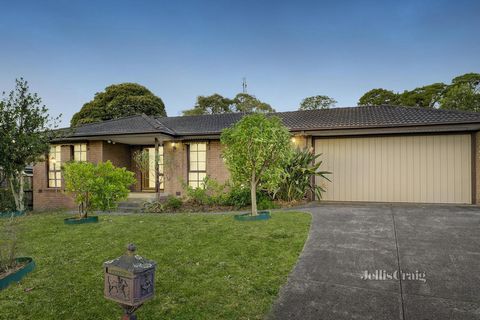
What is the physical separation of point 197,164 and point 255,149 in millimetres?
4952

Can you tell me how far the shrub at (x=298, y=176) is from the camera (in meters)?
9.27

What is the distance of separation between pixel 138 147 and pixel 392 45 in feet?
44.3

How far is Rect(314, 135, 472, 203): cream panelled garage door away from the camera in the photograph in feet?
29.6

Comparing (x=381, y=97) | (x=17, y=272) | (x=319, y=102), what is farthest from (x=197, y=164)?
(x=319, y=102)

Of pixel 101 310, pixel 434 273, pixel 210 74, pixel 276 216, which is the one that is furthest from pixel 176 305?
pixel 210 74

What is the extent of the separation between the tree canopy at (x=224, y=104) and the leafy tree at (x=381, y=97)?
1094 centimetres

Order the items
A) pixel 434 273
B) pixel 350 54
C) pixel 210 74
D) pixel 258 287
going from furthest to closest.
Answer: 1. pixel 210 74
2. pixel 350 54
3. pixel 434 273
4. pixel 258 287

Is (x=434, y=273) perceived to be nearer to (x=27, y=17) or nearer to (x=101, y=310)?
(x=101, y=310)

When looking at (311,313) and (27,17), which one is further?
(27,17)

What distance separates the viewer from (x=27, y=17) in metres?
11.7

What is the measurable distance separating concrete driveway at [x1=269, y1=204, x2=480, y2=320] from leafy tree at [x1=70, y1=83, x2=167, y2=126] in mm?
23620

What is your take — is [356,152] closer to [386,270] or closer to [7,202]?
[386,270]

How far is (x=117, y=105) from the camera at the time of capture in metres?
26.0

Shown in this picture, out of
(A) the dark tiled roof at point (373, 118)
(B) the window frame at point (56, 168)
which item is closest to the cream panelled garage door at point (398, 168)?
(A) the dark tiled roof at point (373, 118)
